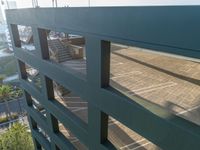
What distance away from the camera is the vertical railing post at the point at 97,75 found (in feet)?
24.9

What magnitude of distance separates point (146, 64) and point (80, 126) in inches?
281

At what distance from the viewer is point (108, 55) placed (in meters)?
7.65

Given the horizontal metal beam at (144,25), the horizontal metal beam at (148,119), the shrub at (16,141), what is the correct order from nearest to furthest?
the horizontal metal beam at (144,25)
the horizontal metal beam at (148,119)
the shrub at (16,141)

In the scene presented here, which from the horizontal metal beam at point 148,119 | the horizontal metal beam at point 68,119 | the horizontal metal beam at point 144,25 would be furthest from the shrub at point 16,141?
the horizontal metal beam at point 144,25

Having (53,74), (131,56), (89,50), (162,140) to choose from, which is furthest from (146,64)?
(162,140)

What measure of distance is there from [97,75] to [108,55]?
2.94 ft

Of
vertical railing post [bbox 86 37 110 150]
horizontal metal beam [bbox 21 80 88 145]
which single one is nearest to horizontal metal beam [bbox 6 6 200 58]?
vertical railing post [bbox 86 37 110 150]

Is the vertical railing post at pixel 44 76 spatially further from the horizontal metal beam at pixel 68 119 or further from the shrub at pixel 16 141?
A: the shrub at pixel 16 141

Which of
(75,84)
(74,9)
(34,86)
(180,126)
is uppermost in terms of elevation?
(74,9)

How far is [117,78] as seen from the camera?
1251cm

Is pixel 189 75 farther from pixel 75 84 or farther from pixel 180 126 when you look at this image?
pixel 180 126

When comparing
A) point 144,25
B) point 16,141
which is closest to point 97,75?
point 144,25

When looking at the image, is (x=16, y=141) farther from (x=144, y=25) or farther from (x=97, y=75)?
(x=144, y=25)

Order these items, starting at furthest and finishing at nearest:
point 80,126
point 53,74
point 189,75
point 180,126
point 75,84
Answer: point 189,75 < point 53,74 < point 80,126 < point 75,84 < point 180,126
